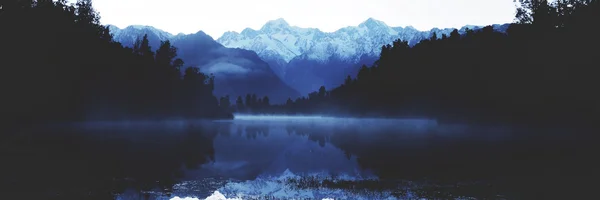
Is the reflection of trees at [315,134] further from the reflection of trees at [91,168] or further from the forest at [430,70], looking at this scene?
the forest at [430,70]

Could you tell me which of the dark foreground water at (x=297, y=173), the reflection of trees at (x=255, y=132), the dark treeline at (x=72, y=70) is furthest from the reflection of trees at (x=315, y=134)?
the dark treeline at (x=72, y=70)

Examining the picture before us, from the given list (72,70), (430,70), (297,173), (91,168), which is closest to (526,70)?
(430,70)

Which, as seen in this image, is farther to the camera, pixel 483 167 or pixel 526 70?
pixel 526 70

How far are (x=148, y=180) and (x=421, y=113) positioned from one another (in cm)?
12675

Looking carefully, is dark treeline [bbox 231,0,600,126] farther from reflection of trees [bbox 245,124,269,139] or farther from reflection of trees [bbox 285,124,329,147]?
reflection of trees [bbox 245,124,269,139]

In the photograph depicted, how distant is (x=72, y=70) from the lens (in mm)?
91188

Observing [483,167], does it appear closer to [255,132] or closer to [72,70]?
[255,132]

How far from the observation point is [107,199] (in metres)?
20.5

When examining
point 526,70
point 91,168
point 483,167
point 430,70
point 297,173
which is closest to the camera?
point 91,168

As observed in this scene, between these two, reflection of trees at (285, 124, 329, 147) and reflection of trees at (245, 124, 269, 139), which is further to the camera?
reflection of trees at (245, 124, 269, 139)

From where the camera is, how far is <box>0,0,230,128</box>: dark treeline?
68500 mm

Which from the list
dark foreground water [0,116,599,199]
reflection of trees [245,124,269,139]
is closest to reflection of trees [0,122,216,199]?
dark foreground water [0,116,599,199]

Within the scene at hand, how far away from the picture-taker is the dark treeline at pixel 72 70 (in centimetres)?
6850

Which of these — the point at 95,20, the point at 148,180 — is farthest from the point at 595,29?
the point at 95,20
